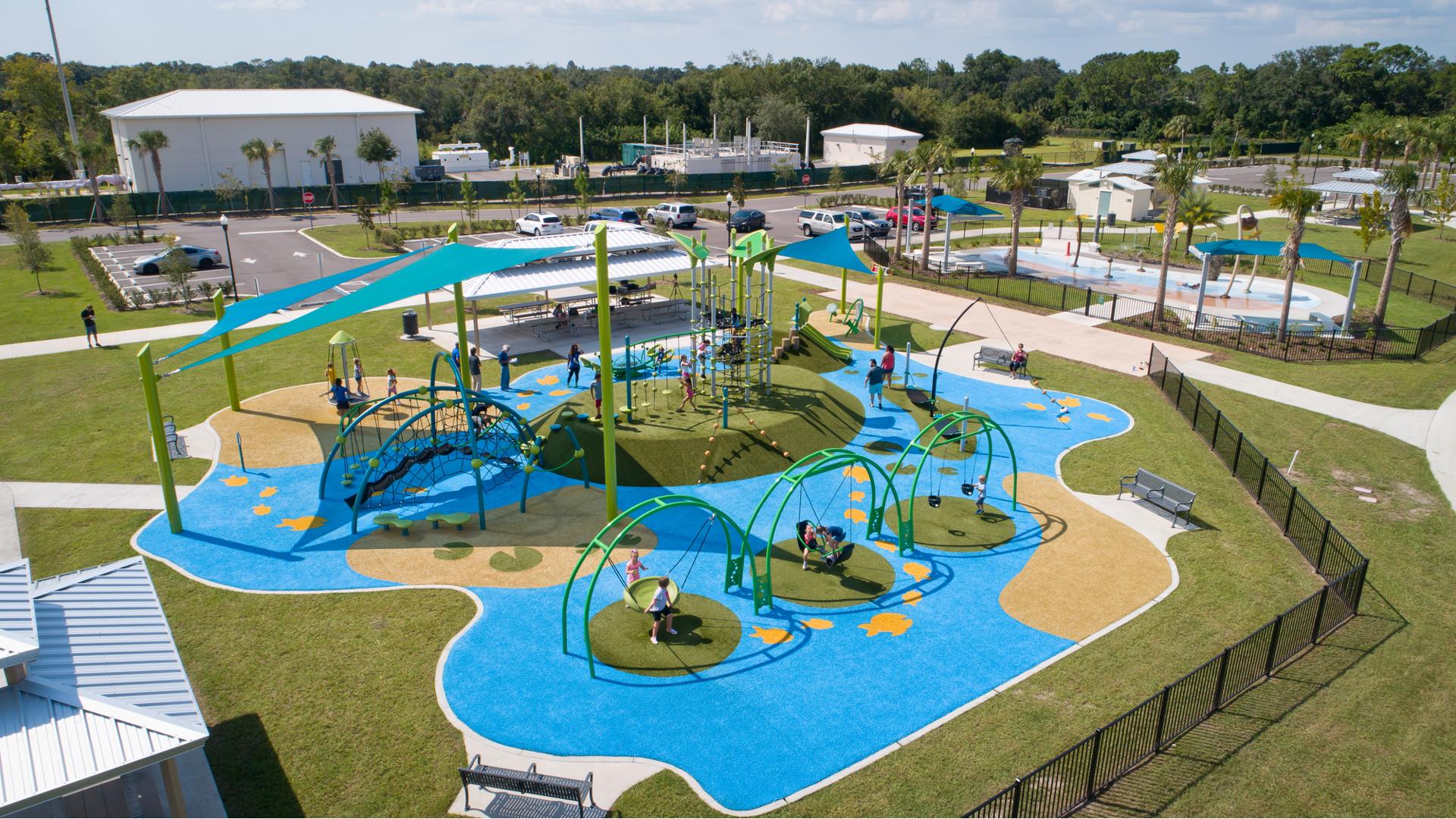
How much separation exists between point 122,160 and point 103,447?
57.5m

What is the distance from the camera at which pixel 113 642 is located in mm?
11492

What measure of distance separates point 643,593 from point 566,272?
66.6ft

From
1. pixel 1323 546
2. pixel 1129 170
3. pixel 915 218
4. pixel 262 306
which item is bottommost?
pixel 1323 546

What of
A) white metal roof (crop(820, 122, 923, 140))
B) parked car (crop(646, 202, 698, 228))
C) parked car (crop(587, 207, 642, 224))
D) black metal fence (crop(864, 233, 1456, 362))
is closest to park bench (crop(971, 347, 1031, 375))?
black metal fence (crop(864, 233, 1456, 362))

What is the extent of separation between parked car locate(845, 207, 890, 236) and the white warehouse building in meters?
37.4

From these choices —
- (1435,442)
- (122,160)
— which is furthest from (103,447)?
(122,160)

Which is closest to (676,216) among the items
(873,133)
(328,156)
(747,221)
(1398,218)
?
(747,221)

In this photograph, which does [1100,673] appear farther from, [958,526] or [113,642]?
[113,642]

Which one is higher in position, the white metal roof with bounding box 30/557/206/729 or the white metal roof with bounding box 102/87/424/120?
the white metal roof with bounding box 102/87/424/120

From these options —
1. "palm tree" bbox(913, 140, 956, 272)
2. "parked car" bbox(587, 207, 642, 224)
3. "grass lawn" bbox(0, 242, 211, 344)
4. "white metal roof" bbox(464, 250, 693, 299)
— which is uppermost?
"palm tree" bbox(913, 140, 956, 272)

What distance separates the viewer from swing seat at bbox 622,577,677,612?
51.9 feet

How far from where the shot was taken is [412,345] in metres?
32.5

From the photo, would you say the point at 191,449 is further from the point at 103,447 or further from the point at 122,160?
the point at 122,160

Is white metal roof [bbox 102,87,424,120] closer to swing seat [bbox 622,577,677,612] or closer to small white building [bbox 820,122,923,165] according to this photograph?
small white building [bbox 820,122,923,165]
